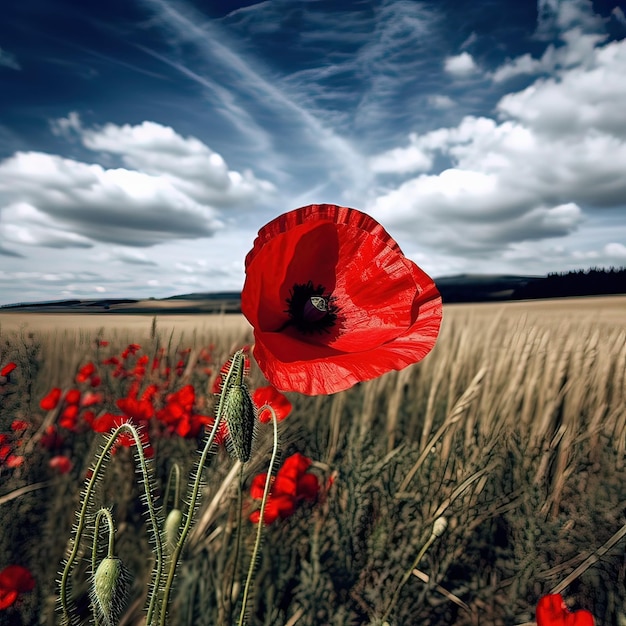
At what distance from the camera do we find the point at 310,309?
607mm

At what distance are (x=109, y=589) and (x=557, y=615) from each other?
66 centimetres

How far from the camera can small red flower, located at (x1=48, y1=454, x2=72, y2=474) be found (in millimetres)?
1694

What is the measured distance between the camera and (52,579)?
4.39 ft

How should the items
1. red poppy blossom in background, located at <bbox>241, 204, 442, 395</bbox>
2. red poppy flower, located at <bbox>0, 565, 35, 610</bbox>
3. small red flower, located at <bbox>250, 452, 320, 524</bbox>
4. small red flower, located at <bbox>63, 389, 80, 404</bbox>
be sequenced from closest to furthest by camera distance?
red poppy blossom in background, located at <bbox>241, 204, 442, 395</bbox> < red poppy flower, located at <bbox>0, 565, 35, 610</bbox> < small red flower, located at <bbox>250, 452, 320, 524</bbox> < small red flower, located at <bbox>63, 389, 80, 404</bbox>

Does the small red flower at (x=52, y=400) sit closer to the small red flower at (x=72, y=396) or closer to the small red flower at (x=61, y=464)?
the small red flower at (x=72, y=396)

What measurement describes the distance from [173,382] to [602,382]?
5.02 feet

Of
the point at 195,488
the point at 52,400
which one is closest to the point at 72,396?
the point at 52,400

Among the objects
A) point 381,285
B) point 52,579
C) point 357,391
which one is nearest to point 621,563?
point 357,391

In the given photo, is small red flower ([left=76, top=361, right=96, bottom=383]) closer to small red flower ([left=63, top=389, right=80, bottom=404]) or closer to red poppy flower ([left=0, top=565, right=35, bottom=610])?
small red flower ([left=63, top=389, right=80, bottom=404])

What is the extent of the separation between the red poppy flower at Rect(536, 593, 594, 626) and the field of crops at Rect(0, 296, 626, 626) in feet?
0.61

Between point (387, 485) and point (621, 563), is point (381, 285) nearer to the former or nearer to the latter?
point (387, 485)

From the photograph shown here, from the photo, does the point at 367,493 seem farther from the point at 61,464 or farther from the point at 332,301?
the point at 61,464

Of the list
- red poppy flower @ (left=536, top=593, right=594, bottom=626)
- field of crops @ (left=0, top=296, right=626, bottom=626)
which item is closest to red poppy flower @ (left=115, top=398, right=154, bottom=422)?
field of crops @ (left=0, top=296, right=626, bottom=626)

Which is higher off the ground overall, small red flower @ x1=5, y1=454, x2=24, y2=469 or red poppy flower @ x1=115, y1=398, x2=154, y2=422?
red poppy flower @ x1=115, y1=398, x2=154, y2=422
